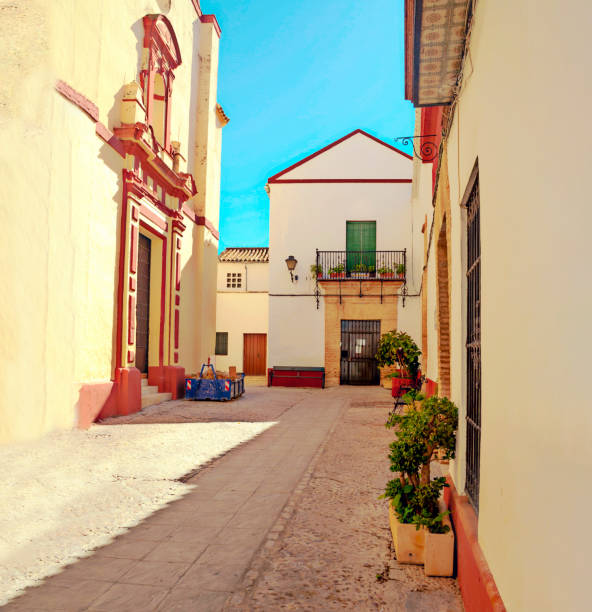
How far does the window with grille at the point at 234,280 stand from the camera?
1029 inches

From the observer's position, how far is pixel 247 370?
24.9m

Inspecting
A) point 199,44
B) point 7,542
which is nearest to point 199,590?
point 7,542

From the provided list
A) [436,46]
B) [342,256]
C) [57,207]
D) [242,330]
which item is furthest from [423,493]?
[242,330]

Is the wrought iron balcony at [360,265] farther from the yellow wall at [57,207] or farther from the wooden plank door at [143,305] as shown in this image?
the yellow wall at [57,207]

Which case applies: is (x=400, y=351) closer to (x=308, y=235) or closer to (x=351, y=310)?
(x=351, y=310)

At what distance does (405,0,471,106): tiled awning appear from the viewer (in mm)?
3461

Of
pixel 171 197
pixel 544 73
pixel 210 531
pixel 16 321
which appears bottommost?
pixel 210 531

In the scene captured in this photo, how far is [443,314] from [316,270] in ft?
38.3

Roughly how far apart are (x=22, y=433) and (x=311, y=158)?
14.2 metres

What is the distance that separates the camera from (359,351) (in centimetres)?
1823

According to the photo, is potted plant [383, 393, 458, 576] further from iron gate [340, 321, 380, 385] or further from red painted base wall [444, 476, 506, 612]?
iron gate [340, 321, 380, 385]

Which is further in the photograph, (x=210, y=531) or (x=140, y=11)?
(x=140, y=11)

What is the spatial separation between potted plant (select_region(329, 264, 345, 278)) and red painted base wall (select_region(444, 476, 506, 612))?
1443cm

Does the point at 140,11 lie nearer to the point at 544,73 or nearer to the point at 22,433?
the point at 22,433
